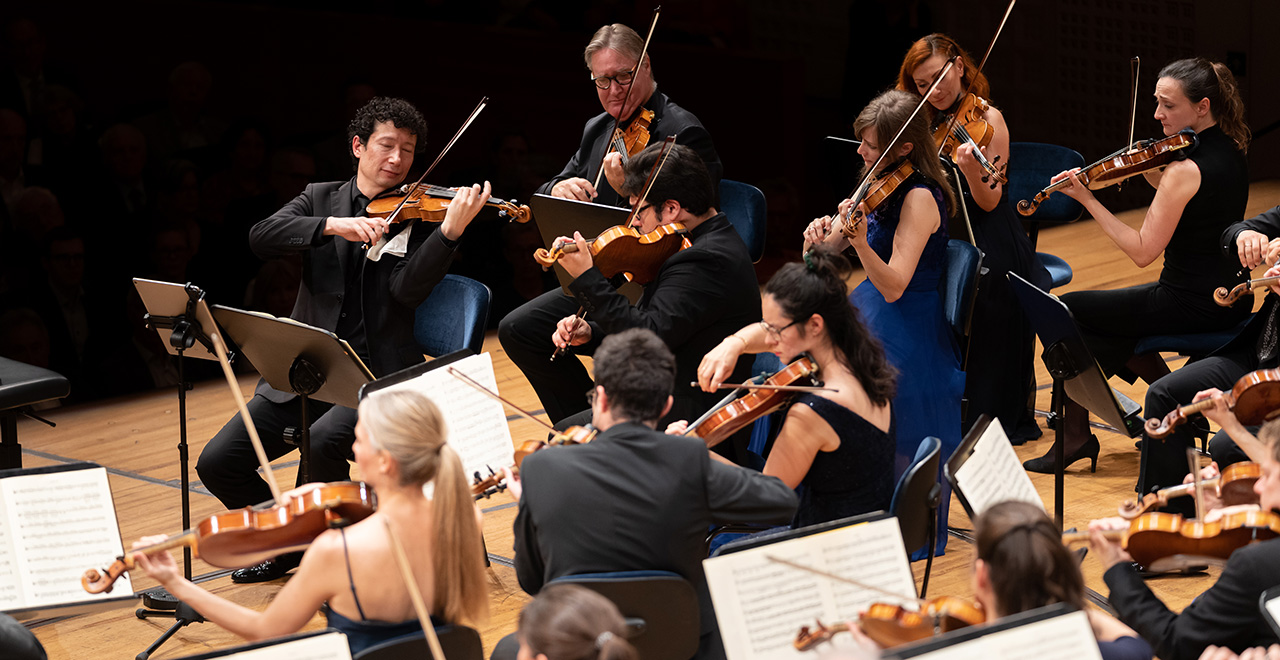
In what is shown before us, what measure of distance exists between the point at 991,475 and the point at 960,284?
1300 mm

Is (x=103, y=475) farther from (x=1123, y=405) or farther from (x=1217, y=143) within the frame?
(x=1217, y=143)

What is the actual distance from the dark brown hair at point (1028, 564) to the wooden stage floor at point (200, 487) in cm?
149

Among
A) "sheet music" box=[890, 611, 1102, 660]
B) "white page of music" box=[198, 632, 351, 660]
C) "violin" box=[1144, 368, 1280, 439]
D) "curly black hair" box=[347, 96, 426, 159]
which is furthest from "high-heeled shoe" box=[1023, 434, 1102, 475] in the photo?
"white page of music" box=[198, 632, 351, 660]

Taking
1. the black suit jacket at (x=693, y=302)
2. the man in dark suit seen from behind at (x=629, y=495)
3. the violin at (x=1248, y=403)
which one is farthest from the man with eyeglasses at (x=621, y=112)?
the man in dark suit seen from behind at (x=629, y=495)

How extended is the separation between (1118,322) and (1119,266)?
2.94 meters

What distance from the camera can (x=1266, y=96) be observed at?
27.6 feet

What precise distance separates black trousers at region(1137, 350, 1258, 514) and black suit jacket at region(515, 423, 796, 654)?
5.85 ft

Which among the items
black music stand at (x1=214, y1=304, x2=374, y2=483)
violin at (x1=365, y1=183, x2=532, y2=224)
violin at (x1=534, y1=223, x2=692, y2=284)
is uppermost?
violin at (x1=365, y1=183, x2=532, y2=224)

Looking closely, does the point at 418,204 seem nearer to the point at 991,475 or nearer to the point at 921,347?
the point at 921,347

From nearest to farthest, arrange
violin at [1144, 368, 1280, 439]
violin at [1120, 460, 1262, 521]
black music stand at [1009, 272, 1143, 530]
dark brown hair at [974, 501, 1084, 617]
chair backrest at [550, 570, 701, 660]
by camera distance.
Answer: dark brown hair at [974, 501, 1084, 617] → chair backrest at [550, 570, 701, 660] → violin at [1120, 460, 1262, 521] → violin at [1144, 368, 1280, 439] → black music stand at [1009, 272, 1143, 530]

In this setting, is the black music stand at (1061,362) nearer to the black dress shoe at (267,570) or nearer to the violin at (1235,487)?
the violin at (1235,487)

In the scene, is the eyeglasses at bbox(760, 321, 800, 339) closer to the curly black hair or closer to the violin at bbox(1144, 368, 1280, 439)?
the violin at bbox(1144, 368, 1280, 439)

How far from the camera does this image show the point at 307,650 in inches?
77.4

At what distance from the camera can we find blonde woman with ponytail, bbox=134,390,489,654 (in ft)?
7.38
